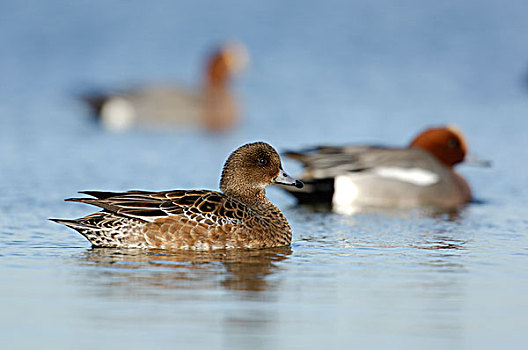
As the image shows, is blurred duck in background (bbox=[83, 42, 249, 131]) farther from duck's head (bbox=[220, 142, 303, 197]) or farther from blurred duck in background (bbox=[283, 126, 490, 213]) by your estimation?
duck's head (bbox=[220, 142, 303, 197])

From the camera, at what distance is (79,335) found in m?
5.55

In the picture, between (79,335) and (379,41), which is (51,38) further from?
(79,335)

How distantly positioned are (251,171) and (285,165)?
570 centimetres

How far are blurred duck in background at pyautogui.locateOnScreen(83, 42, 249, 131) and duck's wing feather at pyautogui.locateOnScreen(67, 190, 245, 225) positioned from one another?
1049 centimetres

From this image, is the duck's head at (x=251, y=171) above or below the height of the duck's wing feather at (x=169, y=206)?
above

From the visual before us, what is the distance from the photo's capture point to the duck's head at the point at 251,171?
878 centimetres

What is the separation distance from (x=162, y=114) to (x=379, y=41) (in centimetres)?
687

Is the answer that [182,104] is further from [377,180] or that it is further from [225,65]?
[377,180]

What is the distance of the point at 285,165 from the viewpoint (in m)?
14.5

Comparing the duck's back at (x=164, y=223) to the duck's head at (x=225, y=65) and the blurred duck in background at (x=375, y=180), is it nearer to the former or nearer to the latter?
the blurred duck in background at (x=375, y=180)

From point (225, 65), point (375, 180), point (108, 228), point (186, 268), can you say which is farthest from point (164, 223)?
point (225, 65)

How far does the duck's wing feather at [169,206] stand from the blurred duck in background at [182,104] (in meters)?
10.5

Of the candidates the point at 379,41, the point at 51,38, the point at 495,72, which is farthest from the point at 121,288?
the point at 51,38

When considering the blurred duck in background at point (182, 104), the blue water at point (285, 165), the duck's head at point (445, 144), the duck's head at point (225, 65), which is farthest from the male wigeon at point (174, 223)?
the duck's head at point (225, 65)
